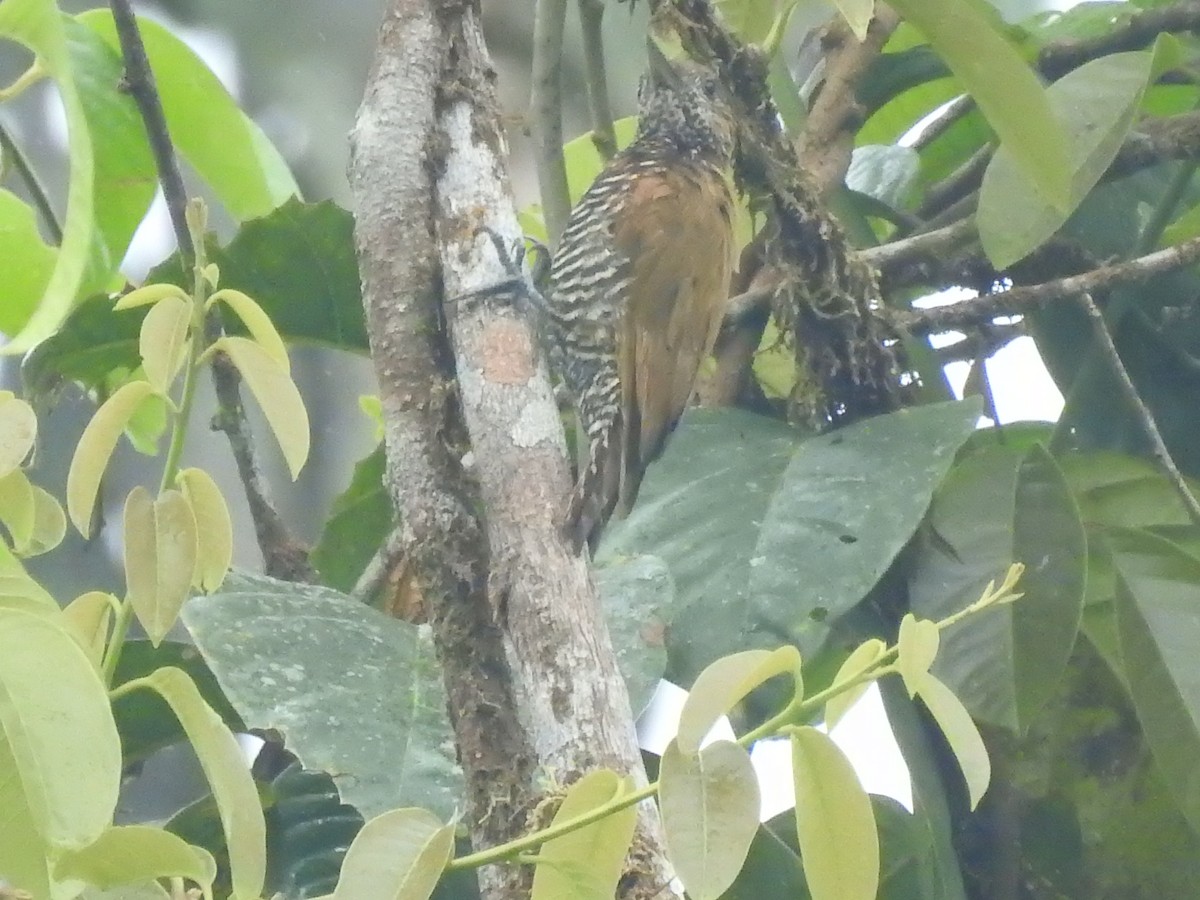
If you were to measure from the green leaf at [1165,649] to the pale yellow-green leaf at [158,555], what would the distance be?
2.45 feet

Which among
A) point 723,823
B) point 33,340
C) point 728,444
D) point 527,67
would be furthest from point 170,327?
point 527,67

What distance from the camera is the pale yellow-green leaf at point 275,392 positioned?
58 centimetres

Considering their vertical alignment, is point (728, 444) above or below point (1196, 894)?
above

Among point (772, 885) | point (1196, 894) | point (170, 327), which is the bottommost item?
point (1196, 894)

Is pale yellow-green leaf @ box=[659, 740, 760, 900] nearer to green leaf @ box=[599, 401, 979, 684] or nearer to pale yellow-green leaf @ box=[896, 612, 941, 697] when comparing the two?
pale yellow-green leaf @ box=[896, 612, 941, 697]

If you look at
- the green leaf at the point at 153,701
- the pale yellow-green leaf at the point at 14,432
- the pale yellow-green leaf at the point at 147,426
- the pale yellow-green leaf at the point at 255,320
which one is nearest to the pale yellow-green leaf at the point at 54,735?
the pale yellow-green leaf at the point at 14,432

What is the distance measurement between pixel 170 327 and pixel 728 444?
68 cm

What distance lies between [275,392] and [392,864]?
22cm

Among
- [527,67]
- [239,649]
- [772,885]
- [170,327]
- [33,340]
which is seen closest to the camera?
[170,327]

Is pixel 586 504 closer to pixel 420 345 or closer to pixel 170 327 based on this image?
pixel 420 345

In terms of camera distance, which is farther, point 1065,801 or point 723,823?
point 1065,801

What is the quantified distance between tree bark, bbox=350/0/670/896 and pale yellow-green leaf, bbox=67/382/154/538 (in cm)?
24

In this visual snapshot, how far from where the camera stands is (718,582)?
104 cm

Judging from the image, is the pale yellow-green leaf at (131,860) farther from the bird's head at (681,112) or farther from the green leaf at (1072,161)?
the bird's head at (681,112)
